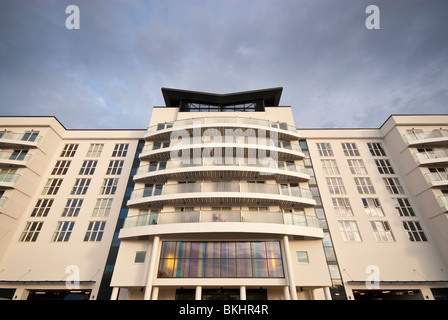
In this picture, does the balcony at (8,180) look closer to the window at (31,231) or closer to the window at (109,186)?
the window at (31,231)

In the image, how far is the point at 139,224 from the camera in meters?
20.5

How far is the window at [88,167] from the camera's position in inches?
1108

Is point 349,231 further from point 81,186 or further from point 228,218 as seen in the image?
point 81,186

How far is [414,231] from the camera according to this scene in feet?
76.7

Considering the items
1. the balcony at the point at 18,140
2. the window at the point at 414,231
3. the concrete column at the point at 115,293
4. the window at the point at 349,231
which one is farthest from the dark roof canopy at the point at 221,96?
the concrete column at the point at 115,293

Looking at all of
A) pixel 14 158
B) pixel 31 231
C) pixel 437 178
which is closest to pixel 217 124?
pixel 31 231

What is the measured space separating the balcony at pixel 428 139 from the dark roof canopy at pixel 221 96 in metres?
17.5

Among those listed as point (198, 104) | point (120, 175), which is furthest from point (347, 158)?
point (120, 175)

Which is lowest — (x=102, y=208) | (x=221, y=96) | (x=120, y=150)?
(x=102, y=208)

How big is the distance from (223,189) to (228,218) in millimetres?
3546

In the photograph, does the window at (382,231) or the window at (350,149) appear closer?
the window at (382,231)

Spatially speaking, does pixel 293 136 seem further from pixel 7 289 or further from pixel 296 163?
pixel 7 289

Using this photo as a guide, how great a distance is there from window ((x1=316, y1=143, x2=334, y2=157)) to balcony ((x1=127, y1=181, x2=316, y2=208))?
867 centimetres
